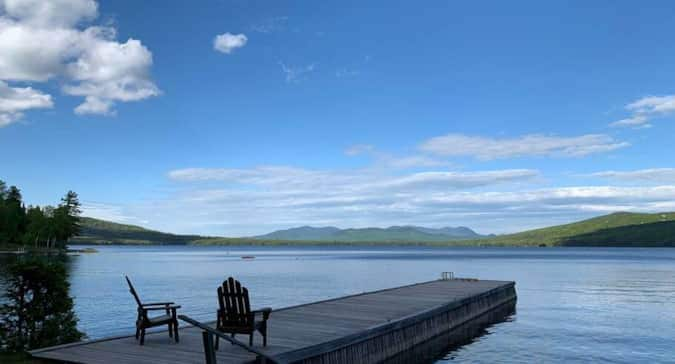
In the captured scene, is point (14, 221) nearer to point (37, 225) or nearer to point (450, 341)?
point (37, 225)

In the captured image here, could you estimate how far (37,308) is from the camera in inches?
582

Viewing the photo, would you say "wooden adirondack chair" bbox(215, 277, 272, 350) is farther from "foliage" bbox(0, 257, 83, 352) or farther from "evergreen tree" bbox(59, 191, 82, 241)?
"evergreen tree" bbox(59, 191, 82, 241)

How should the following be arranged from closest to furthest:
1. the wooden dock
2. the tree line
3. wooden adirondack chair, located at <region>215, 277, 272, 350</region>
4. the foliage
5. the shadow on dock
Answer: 1. the wooden dock
2. wooden adirondack chair, located at <region>215, 277, 272, 350</region>
3. the foliage
4. the shadow on dock
5. the tree line

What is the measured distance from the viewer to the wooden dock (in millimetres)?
12547

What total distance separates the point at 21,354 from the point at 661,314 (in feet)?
122

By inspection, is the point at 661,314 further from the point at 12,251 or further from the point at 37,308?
the point at 12,251

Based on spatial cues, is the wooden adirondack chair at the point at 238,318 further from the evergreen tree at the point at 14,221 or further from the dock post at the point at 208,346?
the evergreen tree at the point at 14,221

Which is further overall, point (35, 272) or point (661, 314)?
point (661, 314)

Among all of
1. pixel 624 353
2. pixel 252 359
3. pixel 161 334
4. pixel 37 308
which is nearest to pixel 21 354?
pixel 37 308

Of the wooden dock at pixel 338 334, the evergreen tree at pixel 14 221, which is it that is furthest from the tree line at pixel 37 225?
the wooden dock at pixel 338 334

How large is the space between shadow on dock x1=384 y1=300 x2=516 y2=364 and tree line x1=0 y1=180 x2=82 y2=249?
121 meters

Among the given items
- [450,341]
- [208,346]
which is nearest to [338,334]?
[208,346]

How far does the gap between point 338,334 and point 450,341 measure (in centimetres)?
990

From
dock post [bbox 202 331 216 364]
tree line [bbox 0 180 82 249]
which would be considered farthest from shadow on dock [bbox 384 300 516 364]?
tree line [bbox 0 180 82 249]
